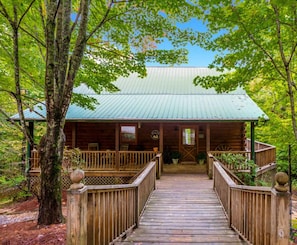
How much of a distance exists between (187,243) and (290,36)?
6.00 m

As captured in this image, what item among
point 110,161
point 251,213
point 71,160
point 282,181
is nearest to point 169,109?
point 110,161

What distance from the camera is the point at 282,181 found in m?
3.02

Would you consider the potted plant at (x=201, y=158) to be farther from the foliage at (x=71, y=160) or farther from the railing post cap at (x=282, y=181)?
the railing post cap at (x=282, y=181)

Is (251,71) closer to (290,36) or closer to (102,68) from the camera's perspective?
(290,36)

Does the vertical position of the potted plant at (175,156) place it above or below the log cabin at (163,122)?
below

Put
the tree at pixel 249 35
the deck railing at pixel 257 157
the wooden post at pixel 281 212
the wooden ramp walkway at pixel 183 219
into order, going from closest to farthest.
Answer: the wooden post at pixel 281 212
the wooden ramp walkway at pixel 183 219
the tree at pixel 249 35
the deck railing at pixel 257 157

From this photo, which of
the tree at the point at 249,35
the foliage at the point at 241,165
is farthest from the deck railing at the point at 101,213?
the foliage at the point at 241,165

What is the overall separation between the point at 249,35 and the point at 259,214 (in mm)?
4721

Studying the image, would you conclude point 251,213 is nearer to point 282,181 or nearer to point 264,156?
point 282,181

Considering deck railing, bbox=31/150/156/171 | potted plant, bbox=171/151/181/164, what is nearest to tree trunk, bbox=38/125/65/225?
deck railing, bbox=31/150/156/171

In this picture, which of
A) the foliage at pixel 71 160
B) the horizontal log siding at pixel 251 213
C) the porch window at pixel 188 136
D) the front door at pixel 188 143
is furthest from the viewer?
the porch window at pixel 188 136

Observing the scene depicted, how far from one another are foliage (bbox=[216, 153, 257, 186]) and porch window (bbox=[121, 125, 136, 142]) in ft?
17.9

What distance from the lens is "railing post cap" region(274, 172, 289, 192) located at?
301cm

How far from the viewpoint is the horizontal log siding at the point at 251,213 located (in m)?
3.42
